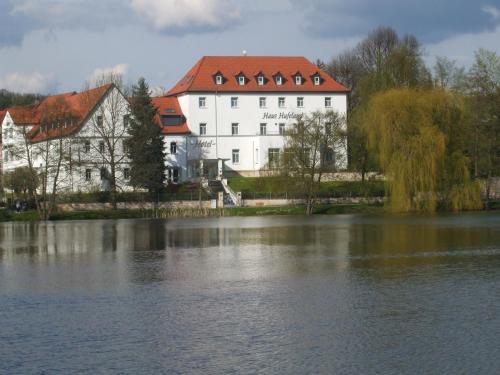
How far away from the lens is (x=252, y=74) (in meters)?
99.2

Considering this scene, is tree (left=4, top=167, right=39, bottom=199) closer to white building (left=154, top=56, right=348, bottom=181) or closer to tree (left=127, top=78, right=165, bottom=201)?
tree (left=127, top=78, right=165, bottom=201)

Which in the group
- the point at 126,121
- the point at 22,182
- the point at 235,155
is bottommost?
the point at 22,182

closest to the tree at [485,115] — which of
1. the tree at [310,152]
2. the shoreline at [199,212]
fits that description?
the shoreline at [199,212]

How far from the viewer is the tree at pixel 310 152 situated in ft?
235

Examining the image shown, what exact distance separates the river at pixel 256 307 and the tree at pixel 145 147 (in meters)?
35.6

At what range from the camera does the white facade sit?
95.3m

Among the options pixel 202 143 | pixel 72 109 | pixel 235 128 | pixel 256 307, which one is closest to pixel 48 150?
pixel 72 109

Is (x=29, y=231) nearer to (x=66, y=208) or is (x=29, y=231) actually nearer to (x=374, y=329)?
(x=66, y=208)

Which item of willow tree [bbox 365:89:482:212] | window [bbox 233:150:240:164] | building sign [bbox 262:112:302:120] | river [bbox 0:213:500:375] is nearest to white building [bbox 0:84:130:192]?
window [bbox 233:150:240:164]

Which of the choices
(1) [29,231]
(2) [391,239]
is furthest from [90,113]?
(2) [391,239]

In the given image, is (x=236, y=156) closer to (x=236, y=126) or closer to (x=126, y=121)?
(x=236, y=126)

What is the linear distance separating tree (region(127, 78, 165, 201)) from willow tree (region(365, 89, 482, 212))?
21.1 m

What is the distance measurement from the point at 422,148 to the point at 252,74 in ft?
130

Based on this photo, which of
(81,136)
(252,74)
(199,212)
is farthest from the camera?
(252,74)
